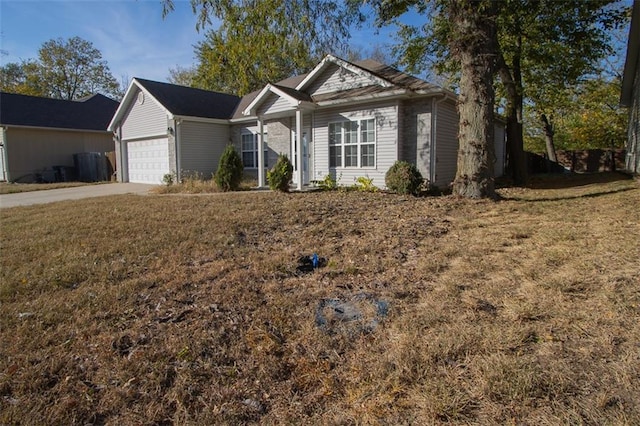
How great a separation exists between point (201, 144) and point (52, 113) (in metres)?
12.4

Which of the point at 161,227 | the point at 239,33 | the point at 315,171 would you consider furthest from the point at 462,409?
the point at 315,171

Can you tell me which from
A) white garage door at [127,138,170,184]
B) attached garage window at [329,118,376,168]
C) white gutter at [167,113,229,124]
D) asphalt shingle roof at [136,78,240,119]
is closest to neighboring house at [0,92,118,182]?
white garage door at [127,138,170,184]

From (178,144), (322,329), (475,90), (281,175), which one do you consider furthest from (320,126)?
(322,329)

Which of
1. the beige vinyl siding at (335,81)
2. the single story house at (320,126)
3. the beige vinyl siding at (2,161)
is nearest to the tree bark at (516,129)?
the single story house at (320,126)

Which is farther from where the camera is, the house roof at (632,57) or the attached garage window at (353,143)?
the house roof at (632,57)

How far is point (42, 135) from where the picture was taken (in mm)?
22062

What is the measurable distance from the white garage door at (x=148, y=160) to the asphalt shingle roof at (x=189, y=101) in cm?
163

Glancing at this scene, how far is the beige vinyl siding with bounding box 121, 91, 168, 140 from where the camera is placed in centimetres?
1708

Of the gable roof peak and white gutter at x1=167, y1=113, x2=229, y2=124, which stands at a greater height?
the gable roof peak

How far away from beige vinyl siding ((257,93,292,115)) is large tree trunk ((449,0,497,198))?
5985mm

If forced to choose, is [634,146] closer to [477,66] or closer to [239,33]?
[477,66]

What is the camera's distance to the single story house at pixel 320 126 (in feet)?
39.6

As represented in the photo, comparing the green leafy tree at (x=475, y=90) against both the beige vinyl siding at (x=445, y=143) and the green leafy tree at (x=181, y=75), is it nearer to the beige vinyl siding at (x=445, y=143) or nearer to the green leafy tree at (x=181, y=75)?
the beige vinyl siding at (x=445, y=143)

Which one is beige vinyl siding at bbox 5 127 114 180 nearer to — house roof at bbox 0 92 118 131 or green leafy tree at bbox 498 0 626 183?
house roof at bbox 0 92 118 131
